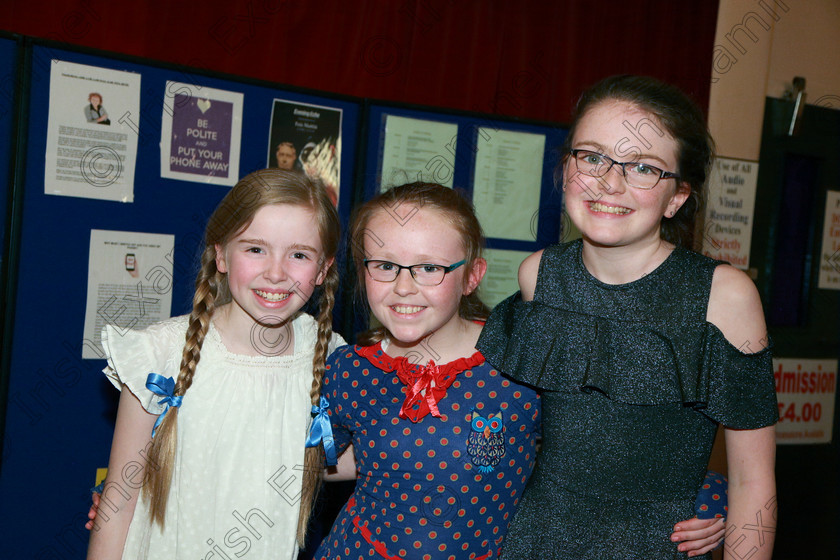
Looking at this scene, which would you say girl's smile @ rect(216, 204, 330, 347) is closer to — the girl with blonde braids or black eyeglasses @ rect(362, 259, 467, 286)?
the girl with blonde braids

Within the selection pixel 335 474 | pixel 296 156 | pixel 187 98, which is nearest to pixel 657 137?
pixel 335 474

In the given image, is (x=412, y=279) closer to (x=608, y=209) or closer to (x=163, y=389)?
(x=608, y=209)

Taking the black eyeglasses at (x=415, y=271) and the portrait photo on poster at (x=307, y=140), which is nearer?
the black eyeglasses at (x=415, y=271)

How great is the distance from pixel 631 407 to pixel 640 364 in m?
0.09

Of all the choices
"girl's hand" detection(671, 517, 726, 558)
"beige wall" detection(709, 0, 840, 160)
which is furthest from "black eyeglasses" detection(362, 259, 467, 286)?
"beige wall" detection(709, 0, 840, 160)

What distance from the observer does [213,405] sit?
1617 mm

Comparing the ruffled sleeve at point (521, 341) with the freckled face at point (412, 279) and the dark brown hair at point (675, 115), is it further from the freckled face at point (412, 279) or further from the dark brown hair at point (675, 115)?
the dark brown hair at point (675, 115)

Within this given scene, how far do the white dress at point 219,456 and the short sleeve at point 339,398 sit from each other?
88 mm

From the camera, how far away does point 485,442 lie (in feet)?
4.95

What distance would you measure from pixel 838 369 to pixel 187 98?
11.0 ft

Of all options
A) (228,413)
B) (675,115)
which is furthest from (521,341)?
(228,413)

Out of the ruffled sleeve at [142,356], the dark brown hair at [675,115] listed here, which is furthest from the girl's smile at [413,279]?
the ruffled sleeve at [142,356]

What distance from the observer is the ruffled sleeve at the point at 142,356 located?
61.1 inches

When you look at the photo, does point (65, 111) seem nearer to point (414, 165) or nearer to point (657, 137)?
point (414, 165)
